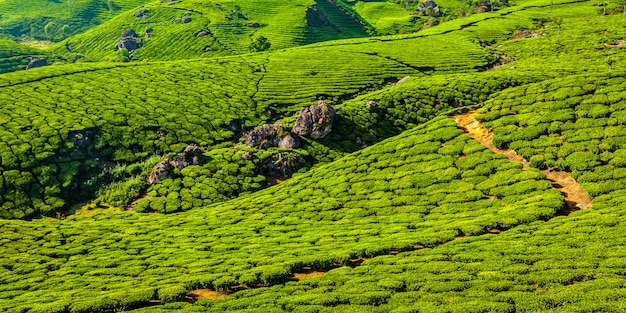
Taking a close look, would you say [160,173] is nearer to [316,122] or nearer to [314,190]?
[314,190]

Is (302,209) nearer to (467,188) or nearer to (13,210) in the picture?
(467,188)

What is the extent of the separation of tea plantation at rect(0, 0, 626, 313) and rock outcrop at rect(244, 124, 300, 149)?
309 millimetres

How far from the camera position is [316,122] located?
8181 cm

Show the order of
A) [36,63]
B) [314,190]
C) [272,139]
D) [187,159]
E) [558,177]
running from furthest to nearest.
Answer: [36,63] → [272,139] → [187,159] → [314,190] → [558,177]

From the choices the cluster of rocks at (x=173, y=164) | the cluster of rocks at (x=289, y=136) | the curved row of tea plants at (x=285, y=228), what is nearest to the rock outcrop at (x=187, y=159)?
the cluster of rocks at (x=173, y=164)

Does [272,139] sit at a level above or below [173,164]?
above

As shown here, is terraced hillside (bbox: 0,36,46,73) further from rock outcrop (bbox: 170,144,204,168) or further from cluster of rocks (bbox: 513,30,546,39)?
cluster of rocks (bbox: 513,30,546,39)

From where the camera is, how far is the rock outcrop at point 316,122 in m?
81.5

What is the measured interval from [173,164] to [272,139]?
20893mm

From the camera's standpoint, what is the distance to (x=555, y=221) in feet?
119

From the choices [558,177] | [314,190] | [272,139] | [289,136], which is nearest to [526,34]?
[289,136]

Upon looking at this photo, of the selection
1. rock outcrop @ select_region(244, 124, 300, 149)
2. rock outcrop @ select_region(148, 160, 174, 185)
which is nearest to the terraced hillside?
rock outcrop @ select_region(148, 160, 174, 185)

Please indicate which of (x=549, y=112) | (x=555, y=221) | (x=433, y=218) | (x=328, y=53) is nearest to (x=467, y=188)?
(x=433, y=218)

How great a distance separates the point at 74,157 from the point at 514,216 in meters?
81.8
